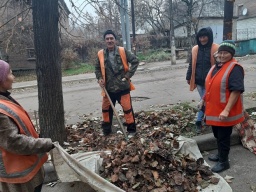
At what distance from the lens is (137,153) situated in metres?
3.02

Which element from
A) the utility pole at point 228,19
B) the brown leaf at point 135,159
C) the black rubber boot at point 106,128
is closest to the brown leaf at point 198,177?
the brown leaf at point 135,159

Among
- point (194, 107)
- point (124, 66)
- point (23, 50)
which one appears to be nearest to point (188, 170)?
point (124, 66)

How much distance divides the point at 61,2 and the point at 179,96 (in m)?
5.02

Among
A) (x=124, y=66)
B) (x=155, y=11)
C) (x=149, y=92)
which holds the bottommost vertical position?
(x=149, y=92)

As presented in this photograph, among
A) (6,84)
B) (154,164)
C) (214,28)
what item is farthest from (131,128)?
(214,28)

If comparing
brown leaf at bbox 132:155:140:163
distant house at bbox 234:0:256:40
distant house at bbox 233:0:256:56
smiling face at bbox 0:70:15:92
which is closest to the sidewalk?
brown leaf at bbox 132:155:140:163

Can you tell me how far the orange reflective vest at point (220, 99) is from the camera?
9.77ft

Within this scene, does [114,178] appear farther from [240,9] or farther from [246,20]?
[240,9]

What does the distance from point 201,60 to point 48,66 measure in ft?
7.74

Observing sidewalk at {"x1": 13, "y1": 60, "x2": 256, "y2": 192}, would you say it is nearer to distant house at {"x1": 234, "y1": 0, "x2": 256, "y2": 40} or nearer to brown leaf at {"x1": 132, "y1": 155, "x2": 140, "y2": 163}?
brown leaf at {"x1": 132, "y1": 155, "x2": 140, "y2": 163}

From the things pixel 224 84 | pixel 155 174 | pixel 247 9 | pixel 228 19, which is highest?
pixel 247 9

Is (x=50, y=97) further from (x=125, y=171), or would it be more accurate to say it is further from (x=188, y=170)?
(x=188, y=170)

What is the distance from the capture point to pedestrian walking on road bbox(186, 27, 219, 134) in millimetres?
4047

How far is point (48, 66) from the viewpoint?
3.54 metres
